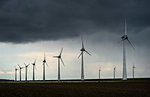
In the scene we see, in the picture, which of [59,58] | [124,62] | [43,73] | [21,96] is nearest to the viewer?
[21,96]

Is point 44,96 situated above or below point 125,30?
below

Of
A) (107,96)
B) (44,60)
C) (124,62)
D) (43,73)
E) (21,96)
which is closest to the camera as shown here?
(21,96)

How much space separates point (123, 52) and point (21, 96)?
336 ft

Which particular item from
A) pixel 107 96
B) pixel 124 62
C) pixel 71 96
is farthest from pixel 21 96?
pixel 124 62

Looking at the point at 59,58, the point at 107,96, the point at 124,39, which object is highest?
the point at 124,39

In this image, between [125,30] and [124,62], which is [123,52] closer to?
[124,62]

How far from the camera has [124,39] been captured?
142250mm

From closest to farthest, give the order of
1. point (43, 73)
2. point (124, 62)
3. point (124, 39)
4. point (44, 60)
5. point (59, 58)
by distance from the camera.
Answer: point (124, 62) < point (124, 39) < point (59, 58) < point (43, 73) < point (44, 60)

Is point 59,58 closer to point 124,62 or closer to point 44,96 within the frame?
point 124,62

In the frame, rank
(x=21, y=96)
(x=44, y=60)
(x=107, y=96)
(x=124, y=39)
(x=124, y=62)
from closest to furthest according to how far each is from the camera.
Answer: (x=21, y=96) → (x=107, y=96) → (x=124, y=62) → (x=124, y=39) → (x=44, y=60)

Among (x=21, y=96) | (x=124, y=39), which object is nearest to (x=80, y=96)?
(x=21, y=96)

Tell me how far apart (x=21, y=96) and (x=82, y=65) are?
101554 mm

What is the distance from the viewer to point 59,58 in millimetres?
156125

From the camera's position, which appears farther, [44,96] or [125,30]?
[125,30]
